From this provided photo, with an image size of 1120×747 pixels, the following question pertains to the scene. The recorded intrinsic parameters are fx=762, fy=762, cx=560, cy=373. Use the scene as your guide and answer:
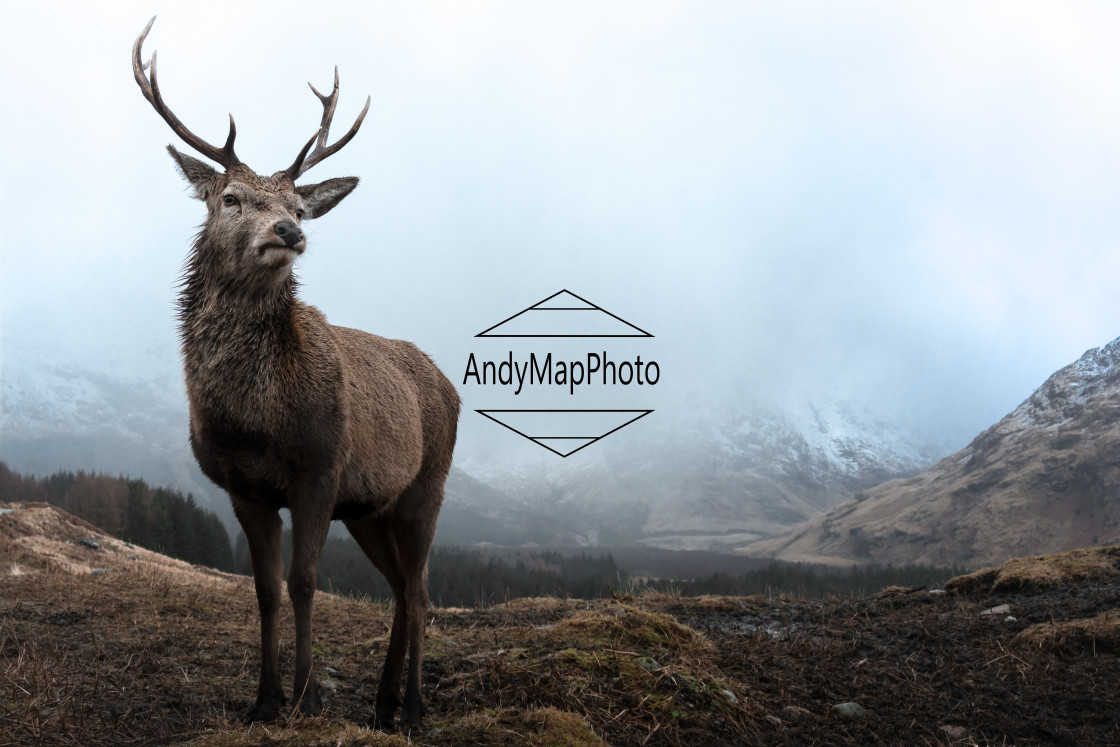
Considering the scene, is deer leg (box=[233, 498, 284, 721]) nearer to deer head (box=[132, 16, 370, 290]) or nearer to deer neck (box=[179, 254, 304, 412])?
deer neck (box=[179, 254, 304, 412])

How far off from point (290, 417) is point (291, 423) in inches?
2.0

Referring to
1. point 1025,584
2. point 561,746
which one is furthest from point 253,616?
point 1025,584

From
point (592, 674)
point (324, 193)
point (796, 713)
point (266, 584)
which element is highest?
point (324, 193)

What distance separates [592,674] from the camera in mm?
6590

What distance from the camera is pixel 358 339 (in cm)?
764

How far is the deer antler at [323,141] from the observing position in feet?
23.6

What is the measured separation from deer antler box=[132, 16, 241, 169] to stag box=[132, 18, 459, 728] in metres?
0.01

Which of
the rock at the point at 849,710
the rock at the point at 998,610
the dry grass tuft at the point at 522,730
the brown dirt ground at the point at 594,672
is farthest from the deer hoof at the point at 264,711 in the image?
the rock at the point at 998,610

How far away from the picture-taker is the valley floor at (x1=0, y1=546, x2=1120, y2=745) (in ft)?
17.8

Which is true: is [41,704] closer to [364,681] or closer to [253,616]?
[364,681]

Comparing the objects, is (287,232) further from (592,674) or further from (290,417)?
(592,674)

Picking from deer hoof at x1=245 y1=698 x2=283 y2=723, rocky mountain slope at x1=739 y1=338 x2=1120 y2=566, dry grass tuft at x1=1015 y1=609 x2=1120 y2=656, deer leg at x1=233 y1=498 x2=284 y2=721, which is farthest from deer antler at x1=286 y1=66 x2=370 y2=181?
rocky mountain slope at x1=739 y1=338 x2=1120 y2=566

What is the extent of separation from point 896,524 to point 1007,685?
80.1m

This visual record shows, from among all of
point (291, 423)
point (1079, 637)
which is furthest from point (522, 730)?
point (1079, 637)
